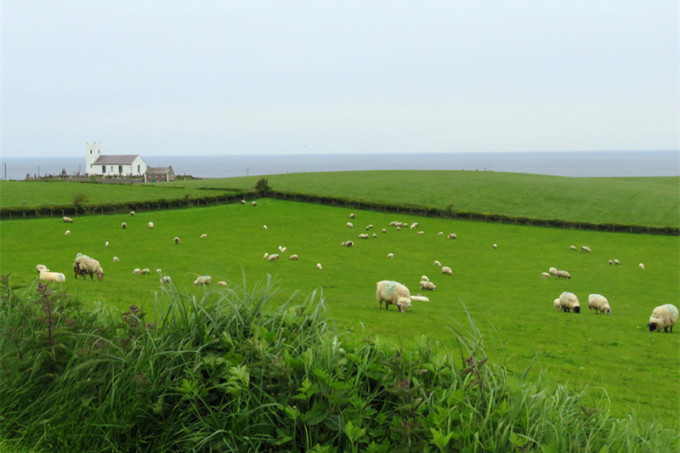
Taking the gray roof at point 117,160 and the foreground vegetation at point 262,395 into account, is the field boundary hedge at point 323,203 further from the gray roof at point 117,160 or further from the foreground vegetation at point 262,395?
the gray roof at point 117,160

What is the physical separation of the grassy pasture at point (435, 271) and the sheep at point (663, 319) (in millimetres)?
698

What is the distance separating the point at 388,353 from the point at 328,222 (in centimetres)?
4990

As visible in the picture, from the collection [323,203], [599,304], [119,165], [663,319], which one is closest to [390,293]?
[599,304]

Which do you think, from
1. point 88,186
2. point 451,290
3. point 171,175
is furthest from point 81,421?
point 171,175

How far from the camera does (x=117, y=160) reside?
13988 centimetres

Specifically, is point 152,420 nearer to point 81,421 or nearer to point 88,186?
point 81,421

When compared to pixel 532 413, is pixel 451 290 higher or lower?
lower

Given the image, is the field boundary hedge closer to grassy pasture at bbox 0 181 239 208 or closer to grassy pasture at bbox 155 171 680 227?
grassy pasture at bbox 0 181 239 208

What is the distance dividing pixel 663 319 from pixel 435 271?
53.4ft

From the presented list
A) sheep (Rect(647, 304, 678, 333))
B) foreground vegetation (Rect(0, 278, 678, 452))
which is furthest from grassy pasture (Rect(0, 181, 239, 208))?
foreground vegetation (Rect(0, 278, 678, 452))

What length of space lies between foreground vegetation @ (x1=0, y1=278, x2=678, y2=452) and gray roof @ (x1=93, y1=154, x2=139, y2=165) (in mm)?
141604

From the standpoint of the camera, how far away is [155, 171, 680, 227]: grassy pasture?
6366 cm

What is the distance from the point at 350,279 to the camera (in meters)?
33.1

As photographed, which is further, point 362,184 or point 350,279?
point 362,184
